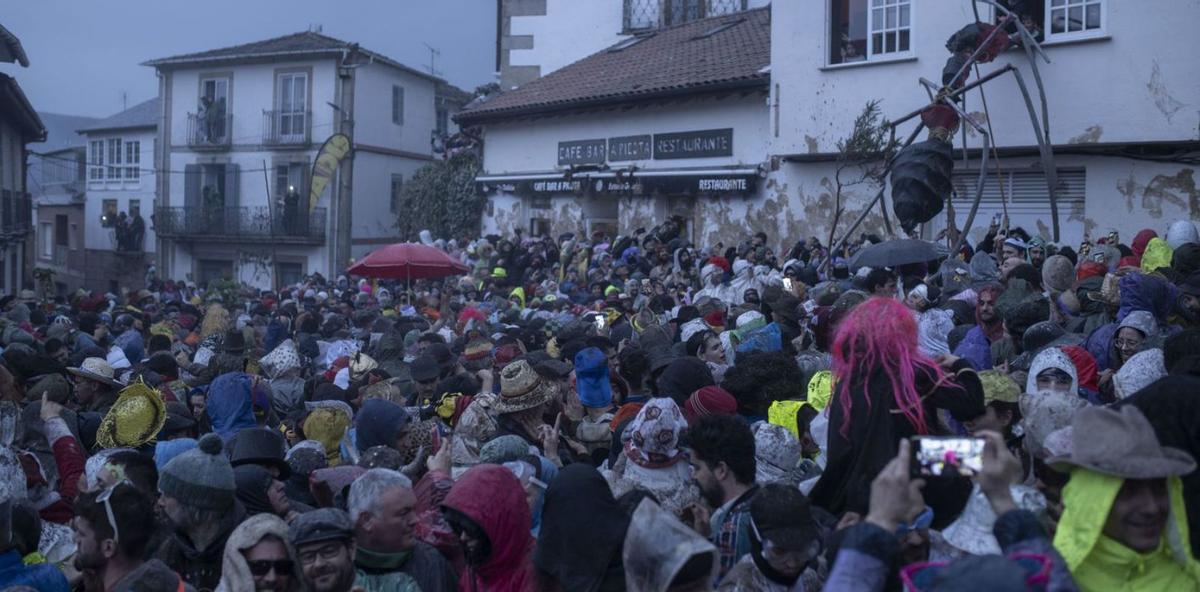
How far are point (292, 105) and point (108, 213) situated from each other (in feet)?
35.7

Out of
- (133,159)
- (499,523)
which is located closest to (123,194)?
(133,159)

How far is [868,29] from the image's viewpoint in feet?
52.9

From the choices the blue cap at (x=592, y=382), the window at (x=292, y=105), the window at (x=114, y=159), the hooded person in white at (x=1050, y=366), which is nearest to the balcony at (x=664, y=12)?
the window at (x=292, y=105)

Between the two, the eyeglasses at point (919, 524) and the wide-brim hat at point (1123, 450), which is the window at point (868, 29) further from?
the wide-brim hat at point (1123, 450)

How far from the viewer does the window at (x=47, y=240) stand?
44562mm

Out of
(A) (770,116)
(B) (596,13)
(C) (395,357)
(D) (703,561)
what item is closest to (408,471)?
(D) (703,561)

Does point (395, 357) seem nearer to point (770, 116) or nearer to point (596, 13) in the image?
point (770, 116)

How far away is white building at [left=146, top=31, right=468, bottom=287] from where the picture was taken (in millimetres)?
34844

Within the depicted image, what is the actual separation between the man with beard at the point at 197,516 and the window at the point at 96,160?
41265mm

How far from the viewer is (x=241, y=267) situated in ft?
120

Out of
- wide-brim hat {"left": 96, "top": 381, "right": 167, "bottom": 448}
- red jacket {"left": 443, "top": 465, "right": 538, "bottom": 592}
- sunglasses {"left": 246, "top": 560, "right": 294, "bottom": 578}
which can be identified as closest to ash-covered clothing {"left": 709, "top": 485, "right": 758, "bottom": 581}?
red jacket {"left": 443, "top": 465, "right": 538, "bottom": 592}

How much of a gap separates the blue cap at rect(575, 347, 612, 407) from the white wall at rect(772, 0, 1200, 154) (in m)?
9.78

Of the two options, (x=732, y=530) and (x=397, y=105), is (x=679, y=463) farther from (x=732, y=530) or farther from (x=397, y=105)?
(x=397, y=105)

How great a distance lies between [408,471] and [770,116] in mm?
13860
